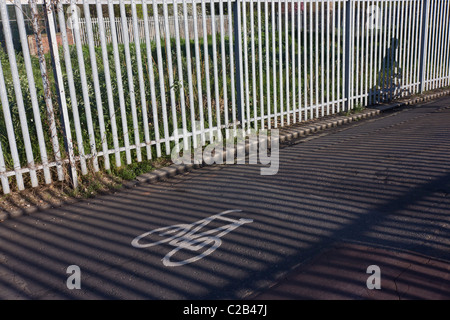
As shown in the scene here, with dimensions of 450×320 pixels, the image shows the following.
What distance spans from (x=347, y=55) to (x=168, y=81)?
4.33m

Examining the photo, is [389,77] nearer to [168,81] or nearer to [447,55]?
[447,55]

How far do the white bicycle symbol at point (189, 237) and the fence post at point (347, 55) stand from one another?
665 centimetres

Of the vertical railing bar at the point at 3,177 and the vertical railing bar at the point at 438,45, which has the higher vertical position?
the vertical railing bar at the point at 438,45

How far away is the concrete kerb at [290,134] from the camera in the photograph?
Result: 18.8 ft

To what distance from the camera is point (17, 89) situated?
18.8 ft

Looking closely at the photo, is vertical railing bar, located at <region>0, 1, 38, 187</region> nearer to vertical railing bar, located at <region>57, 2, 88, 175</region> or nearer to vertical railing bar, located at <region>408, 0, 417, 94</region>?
vertical railing bar, located at <region>57, 2, 88, 175</region>

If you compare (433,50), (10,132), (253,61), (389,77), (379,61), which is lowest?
(389,77)

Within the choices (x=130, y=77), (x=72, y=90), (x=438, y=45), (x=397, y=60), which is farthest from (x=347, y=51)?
(x=72, y=90)

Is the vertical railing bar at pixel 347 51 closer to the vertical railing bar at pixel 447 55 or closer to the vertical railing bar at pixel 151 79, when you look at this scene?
the vertical railing bar at pixel 447 55

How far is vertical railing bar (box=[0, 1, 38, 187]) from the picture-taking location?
5517 millimetres

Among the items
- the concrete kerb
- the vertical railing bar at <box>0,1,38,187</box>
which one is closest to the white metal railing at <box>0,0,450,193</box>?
the vertical railing bar at <box>0,1,38,187</box>

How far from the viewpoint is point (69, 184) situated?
6293mm

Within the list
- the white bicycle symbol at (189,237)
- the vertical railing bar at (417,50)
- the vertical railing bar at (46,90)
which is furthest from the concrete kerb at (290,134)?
the white bicycle symbol at (189,237)

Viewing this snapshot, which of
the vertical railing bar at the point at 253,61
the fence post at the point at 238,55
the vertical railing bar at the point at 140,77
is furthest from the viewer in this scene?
the vertical railing bar at the point at 253,61
